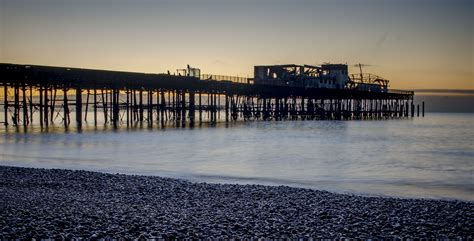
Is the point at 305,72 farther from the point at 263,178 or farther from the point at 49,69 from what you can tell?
the point at 263,178

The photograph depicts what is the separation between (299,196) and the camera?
1118 centimetres

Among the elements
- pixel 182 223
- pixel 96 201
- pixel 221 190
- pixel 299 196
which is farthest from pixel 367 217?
pixel 96 201

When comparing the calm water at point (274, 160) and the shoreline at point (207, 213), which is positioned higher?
the shoreline at point (207, 213)

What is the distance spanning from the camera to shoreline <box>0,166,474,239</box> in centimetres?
765

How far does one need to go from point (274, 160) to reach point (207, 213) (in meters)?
13.6

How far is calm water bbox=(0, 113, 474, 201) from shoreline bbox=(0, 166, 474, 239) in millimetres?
3927

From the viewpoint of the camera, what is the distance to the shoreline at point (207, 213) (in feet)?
25.1

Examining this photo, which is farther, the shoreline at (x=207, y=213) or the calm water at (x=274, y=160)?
the calm water at (x=274, y=160)

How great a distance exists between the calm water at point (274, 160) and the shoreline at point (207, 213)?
393 centimetres

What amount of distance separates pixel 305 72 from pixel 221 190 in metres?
62.9

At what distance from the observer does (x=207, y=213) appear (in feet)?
29.9

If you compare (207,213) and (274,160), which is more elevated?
(207,213)

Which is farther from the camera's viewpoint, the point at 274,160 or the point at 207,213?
the point at 274,160

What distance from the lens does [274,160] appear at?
73.8 feet
